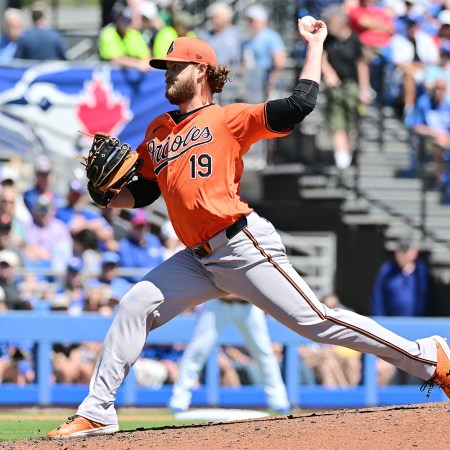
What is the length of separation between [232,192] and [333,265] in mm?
7609

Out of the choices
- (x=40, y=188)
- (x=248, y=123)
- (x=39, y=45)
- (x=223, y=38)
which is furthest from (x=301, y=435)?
(x=223, y=38)

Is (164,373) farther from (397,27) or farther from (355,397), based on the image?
(397,27)

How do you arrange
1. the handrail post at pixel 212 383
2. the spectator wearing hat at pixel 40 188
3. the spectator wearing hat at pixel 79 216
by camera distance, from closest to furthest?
the handrail post at pixel 212 383 → the spectator wearing hat at pixel 79 216 → the spectator wearing hat at pixel 40 188

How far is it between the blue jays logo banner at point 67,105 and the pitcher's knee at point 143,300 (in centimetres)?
648

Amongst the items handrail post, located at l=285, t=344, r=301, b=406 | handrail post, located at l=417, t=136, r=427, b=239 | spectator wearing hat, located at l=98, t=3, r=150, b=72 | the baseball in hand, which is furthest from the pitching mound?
spectator wearing hat, located at l=98, t=3, r=150, b=72

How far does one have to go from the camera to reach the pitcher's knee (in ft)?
20.0

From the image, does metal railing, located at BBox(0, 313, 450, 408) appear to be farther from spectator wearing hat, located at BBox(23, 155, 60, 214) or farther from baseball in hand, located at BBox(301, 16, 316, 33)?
baseball in hand, located at BBox(301, 16, 316, 33)

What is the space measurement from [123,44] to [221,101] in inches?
52.2

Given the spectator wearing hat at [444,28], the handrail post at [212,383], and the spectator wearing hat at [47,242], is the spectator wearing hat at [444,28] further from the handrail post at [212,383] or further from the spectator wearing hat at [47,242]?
the handrail post at [212,383]

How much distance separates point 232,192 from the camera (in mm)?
6016

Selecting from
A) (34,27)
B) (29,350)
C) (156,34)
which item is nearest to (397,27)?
(156,34)

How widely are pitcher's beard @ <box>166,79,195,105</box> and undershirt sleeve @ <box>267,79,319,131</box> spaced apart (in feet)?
1.81

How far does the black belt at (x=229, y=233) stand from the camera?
601 centimetres

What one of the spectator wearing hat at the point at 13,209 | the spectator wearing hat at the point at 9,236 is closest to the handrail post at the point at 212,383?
the spectator wearing hat at the point at 9,236
